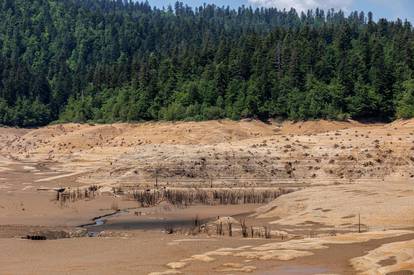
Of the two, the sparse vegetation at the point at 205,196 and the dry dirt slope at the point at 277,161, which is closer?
the sparse vegetation at the point at 205,196

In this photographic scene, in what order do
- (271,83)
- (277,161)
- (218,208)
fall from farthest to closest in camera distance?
(271,83)
(277,161)
(218,208)

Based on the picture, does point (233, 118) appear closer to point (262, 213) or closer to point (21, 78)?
point (262, 213)

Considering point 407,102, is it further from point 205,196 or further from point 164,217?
point 164,217

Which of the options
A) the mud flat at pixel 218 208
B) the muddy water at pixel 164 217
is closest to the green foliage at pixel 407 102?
the mud flat at pixel 218 208

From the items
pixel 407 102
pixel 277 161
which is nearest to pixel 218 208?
pixel 277 161

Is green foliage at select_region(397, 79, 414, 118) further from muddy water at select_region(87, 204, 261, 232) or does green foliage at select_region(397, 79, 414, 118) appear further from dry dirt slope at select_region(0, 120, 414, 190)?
muddy water at select_region(87, 204, 261, 232)

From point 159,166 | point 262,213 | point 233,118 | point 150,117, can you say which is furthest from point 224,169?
point 150,117

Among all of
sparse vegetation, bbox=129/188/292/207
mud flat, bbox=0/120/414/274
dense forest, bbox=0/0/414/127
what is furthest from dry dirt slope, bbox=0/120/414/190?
dense forest, bbox=0/0/414/127

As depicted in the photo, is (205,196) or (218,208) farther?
(205,196)

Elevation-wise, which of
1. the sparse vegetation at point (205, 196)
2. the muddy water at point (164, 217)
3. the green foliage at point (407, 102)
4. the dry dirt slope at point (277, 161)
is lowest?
the muddy water at point (164, 217)

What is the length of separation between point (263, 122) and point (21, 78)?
84661 millimetres

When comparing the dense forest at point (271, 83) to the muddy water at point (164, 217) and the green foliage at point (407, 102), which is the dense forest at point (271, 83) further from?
the muddy water at point (164, 217)

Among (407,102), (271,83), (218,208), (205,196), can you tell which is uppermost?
(271,83)

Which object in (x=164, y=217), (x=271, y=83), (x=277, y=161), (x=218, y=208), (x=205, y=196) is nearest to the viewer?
(x=164, y=217)
